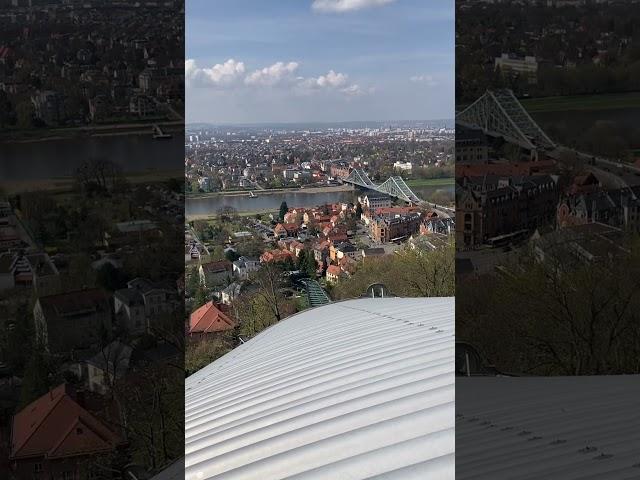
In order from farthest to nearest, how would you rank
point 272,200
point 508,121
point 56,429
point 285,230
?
point 272,200 → point 285,230 → point 508,121 → point 56,429

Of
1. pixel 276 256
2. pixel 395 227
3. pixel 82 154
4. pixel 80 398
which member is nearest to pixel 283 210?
pixel 276 256

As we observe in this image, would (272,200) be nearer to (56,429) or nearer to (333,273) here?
(333,273)

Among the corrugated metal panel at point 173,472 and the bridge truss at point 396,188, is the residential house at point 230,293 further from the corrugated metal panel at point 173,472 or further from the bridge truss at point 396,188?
the corrugated metal panel at point 173,472

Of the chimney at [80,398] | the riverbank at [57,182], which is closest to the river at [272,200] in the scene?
the riverbank at [57,182]

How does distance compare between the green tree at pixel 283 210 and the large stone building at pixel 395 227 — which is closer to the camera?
the large stone building at pixel 395 227

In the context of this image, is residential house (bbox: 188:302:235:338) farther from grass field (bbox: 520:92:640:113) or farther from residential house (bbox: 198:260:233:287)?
grass field (bbox: 520:92:640:113)

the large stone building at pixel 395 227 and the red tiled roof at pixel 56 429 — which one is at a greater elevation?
the red tiled roof at pixel 56 429
